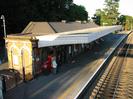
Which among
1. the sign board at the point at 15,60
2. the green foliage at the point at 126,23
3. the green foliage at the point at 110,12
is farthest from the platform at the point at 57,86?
the green foliage at the point at 126,23

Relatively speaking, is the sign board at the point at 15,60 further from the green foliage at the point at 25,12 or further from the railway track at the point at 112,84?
the green foliage at the point at 25,12

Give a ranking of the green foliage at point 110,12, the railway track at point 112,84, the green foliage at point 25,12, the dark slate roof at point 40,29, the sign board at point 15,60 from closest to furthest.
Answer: the railway track at point 112,84 → the sign board at point 15,60 → the dark slate roof at point 40,29 → the green foliage at point 25,12 → the green foliage at point 110,12

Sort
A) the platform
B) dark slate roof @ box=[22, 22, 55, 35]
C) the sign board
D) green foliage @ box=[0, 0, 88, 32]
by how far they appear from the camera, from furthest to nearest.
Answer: green foliage @ box=[0, 0, 88, 32] → dark slate roof @ box=[22, 22, 55, 35] → the sign board → the platform

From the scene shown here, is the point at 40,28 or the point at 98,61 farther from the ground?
the point at 40,28

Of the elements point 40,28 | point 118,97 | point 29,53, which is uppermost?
point 40,28

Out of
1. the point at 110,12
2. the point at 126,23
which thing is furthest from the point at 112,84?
the point at 126,23

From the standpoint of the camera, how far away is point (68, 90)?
17500 mm

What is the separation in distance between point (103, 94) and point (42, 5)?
101 feet

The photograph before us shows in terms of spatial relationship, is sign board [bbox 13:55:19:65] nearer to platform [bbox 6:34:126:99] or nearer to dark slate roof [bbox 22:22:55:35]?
platform [bbox 6:34:126:99]

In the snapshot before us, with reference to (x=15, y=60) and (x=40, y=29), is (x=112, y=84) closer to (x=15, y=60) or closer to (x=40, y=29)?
(x=15, y=60)

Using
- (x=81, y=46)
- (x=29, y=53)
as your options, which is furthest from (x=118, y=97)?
(x=81, y=46)

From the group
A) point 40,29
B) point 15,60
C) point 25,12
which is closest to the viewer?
point 15,60

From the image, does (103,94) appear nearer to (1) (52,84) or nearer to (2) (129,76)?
(1) (52,84)

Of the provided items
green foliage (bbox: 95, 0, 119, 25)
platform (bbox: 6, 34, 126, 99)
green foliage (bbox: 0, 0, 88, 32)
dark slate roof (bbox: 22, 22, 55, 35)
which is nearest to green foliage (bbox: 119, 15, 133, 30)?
green foliage (bbox: 95, 0, 119, 25)
